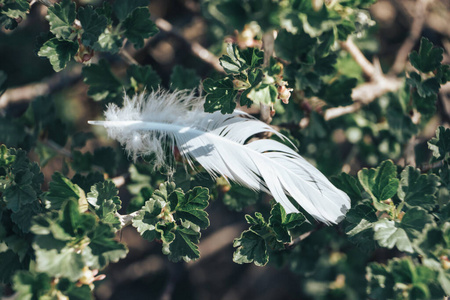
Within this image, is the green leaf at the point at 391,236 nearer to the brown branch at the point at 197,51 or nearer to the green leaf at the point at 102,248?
the green leaf at the point at 102,248

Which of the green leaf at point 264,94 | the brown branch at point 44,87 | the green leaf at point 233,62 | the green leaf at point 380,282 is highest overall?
the green leaf at point 233,62

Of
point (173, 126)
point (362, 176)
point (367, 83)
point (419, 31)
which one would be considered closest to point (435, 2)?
point (419, 31)

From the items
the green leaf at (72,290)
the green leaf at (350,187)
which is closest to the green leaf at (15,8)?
the green leaf at (72,290)

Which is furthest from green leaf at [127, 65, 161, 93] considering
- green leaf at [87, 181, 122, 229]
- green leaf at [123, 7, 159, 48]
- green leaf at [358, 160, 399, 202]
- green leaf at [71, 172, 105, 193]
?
green leaf at [358, 160, 399, 202]

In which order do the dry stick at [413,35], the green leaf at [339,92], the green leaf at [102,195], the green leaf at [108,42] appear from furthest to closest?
the dry stick at [413,35], the green leaf at [339,92], the green leaf at [108,42], the green leaf at [102,195]

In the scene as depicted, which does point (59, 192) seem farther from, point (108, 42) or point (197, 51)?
point (197, 51)

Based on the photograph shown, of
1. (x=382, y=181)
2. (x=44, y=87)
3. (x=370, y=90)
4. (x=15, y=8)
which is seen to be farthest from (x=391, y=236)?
(x=44, y=87)

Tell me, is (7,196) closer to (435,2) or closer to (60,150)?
(60,150)

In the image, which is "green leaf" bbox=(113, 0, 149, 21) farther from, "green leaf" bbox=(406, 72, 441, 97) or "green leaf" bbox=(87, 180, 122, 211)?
"green leaf" bbox=(406, 72, 441, 97)
